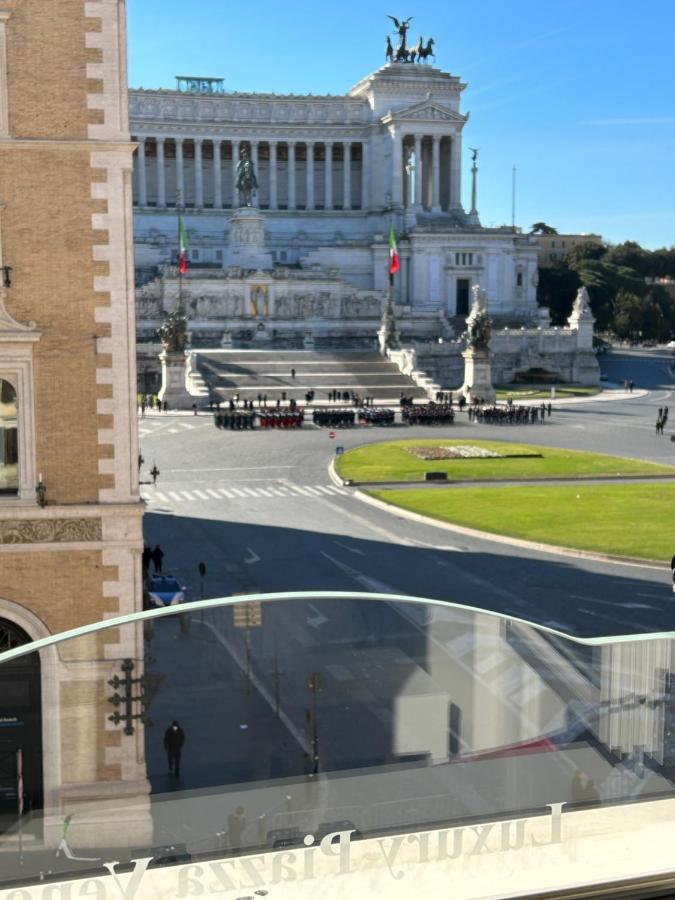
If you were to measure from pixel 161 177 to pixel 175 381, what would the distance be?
62997mm

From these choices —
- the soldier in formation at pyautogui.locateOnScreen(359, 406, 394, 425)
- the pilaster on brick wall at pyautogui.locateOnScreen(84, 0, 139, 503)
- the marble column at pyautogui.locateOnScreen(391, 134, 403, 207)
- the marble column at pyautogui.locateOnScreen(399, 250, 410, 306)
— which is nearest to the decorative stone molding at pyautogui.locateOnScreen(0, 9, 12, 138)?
the pilaster on brick wall at pyautogui.locateOnScreen(84, 0, 139, 503)

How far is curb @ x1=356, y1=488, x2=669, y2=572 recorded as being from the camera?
124ft

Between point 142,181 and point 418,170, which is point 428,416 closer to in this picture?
point 418,170

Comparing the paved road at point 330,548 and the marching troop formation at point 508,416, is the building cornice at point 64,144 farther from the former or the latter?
the marching troop formation at point 508,416

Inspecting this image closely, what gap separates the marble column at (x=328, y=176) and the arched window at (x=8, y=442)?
13675 cm

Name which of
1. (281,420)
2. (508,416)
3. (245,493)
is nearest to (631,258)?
(508,416)

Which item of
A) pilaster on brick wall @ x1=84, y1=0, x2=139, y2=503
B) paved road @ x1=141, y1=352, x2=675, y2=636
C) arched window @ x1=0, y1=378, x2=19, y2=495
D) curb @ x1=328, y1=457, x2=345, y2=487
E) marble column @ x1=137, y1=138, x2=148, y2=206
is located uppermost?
marble column @ x1=137, y1=138, x2=148, y2=206

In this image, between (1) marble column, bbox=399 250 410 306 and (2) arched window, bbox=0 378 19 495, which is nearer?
(2) arched window, bbox=0 378 19 495

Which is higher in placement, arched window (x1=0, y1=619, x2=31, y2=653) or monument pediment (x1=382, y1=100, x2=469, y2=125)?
monument pediment (x1=382, y1=100, x2=469, y2=125)

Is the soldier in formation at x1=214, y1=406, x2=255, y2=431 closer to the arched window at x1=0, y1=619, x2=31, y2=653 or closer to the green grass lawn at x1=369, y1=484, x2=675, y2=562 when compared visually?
the green grass lawn at x1=369, y1=484, x2=675, y2=562

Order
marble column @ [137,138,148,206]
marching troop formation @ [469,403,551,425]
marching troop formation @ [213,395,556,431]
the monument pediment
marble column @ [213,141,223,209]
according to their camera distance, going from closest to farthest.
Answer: marching troop formation @ [213,395,556,431]
marching troop formation @ [469,403,551,425]
the monument pediment
marble column @ [137,138,148,206]
marble column @ [213,141,223,209]

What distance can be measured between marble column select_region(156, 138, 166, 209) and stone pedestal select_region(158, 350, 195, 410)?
59.8m

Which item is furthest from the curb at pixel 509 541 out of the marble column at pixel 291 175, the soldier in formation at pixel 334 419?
the marble column at pixel 291 175

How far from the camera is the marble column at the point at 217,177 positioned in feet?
476
